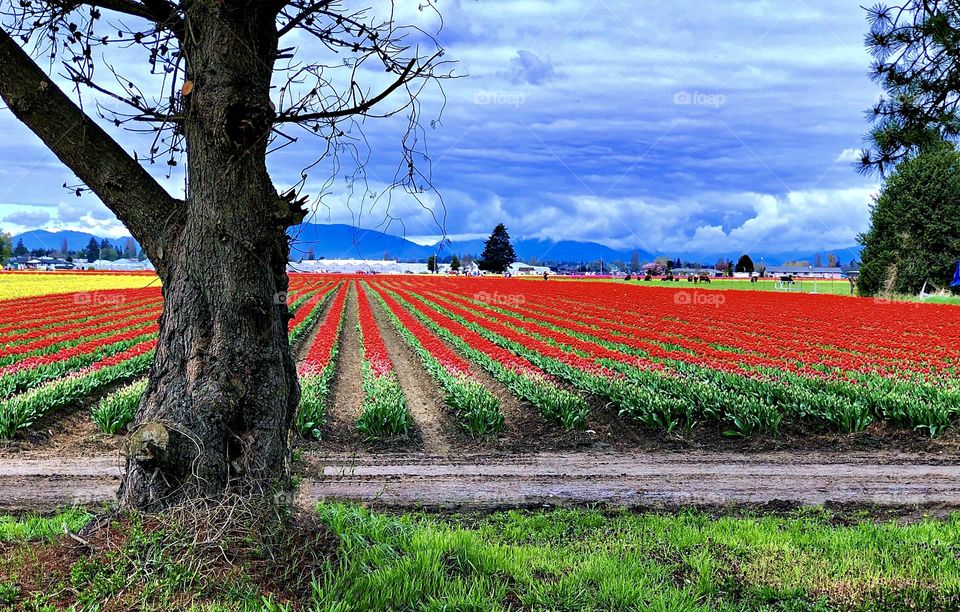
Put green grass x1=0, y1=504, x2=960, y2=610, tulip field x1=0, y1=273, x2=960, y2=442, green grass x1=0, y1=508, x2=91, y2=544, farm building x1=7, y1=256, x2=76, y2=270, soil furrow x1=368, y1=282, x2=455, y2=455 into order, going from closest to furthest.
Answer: green grass x1=0, y1=504, x2=960, y2=610 < green grass x1=0, y1=508, x2=91, y2=544 < soil furrow x1=368, y1=282, x2=455, y2=455 < tulip field x1=0, y1=273, x2=960, y2=442 < farm building x1=7, y1=256, x2=76, y2=270

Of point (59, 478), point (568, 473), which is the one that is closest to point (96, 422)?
point (59, 478)

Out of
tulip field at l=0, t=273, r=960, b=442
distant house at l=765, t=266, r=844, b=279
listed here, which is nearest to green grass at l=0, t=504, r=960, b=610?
tulip field at l=0, t=273, r=960, b=442

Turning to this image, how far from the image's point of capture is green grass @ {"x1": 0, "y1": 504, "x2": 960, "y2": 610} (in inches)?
145

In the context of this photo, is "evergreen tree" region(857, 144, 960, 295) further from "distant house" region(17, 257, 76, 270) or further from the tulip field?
"distant house" region(17, 257, 76, 270)

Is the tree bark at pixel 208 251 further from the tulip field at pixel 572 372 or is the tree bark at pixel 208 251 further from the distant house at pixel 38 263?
the distant house at pixel 38 263

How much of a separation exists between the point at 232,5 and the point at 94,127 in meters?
1.18

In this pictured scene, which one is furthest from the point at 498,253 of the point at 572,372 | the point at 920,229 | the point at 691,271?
the point at 572,372

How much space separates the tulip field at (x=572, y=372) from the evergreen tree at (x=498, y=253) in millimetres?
85232

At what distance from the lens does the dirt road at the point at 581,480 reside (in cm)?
761

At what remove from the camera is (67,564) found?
3809 millimetres

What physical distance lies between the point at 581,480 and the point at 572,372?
19.6ft

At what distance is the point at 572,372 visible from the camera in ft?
47.0

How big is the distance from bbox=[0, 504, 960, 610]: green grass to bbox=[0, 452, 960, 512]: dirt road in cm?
187

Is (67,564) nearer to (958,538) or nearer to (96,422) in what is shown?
(958,538)
